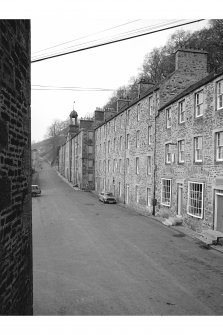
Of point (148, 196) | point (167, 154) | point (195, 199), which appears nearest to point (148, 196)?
point (148, 196)

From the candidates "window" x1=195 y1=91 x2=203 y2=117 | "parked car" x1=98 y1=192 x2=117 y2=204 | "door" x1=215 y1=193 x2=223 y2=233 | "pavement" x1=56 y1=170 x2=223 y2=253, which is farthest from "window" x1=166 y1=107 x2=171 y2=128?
"parked car" x1=98 y1=192 x2=117 y2=204

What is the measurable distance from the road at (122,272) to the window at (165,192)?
3.36 metres

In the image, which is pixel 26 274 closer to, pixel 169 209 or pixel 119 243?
pixel 119 243

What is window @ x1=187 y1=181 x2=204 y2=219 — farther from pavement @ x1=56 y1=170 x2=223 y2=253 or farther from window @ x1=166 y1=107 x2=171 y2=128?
window @ x1=166 y1=107 x2=171 y2=128

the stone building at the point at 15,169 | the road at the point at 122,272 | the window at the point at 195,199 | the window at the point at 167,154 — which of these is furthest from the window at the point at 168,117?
the stone building at the point at 15,169

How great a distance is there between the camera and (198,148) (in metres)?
18.7

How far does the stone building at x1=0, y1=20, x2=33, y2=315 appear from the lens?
393 cm

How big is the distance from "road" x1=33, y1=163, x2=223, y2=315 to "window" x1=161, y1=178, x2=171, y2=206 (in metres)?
3.36

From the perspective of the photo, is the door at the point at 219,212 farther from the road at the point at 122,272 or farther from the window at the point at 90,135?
the window at the point at 90,135

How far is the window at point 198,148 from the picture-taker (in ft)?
60.8

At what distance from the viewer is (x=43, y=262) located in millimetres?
12445

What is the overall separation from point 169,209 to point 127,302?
14.7 meters

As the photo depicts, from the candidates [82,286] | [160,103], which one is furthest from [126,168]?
[82,286]

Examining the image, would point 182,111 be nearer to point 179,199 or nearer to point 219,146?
point 219,146
